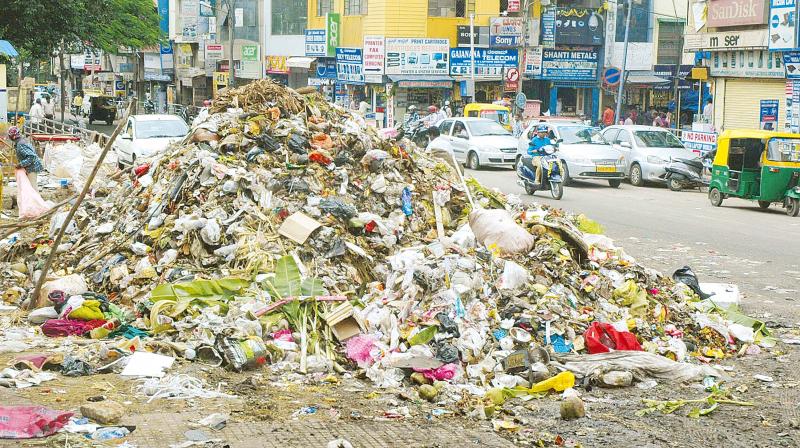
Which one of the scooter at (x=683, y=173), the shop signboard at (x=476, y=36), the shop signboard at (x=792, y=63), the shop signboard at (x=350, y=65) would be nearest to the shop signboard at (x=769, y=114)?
the shop signboard at (x=792, y=63)

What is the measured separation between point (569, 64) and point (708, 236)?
3019 centimetres

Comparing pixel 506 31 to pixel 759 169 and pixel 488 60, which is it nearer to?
pixel 488 60

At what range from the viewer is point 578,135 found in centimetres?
2764

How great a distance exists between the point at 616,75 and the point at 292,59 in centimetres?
1891

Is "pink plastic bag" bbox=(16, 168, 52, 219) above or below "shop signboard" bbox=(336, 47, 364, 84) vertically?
below

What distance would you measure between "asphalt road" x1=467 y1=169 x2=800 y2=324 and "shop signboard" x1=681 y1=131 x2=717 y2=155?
3.42m

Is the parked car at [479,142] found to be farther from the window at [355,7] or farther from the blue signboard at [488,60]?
the window at [355,7]

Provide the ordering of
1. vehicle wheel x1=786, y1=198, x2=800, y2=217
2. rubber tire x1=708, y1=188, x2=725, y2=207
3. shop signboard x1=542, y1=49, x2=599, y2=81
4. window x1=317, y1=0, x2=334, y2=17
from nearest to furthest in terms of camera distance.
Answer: vehicle wheel x1=786, y1=198, x2=800, y2=217 < rubber tire x1=708, y1=188, x2=725, y2=207 < shop signboard x1=542, y1=49, x2=599, y2=81 < window x1=317, y1=0, x2=334, y2=17

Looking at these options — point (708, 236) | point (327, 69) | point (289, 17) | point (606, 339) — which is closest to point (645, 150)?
point (708, 236)

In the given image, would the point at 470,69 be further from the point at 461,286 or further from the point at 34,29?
the point at 461,286

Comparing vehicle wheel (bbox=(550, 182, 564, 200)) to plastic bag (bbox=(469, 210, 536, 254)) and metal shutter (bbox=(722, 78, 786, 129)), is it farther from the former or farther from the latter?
plastic bag (bbox=(469, 210, 536, 254))

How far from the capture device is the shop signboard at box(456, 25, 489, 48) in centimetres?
4525

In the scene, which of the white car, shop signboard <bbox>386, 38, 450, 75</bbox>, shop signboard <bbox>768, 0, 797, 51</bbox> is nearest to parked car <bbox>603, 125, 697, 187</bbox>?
shop signboard <bbox>768, 0, 797, 51</bbox>

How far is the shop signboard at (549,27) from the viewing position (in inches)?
1737
